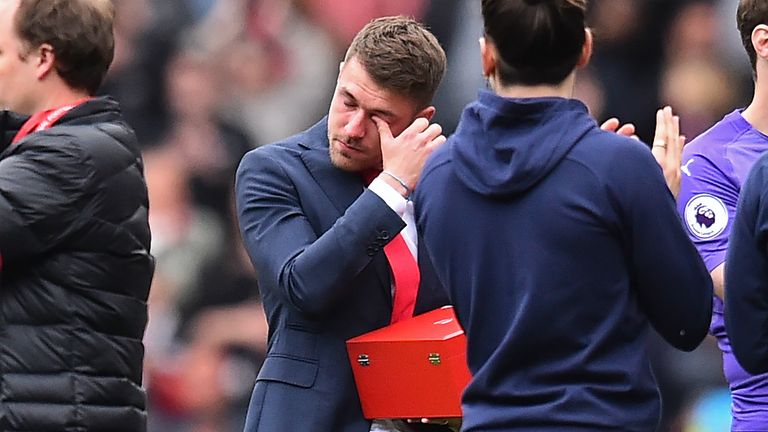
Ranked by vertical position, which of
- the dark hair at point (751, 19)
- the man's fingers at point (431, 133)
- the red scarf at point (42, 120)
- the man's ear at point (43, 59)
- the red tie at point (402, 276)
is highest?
the man's ear at point (43, 59)

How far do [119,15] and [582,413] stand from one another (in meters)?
4.14

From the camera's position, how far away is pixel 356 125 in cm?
380

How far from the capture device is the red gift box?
143 inches

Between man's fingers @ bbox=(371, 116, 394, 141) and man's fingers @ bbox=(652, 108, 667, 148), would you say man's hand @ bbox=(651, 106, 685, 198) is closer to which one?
man's fingers @ bbox=(652, 108, 667, 148)

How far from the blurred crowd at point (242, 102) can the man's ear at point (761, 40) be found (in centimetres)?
233

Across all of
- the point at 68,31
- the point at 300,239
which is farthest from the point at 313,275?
the point at 68,31

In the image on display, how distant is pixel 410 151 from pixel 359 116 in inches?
7.3

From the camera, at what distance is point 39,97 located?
154 inches

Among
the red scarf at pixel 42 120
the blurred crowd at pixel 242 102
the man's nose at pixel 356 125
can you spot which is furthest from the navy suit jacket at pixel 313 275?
the blurred crowd at pixel 242 102

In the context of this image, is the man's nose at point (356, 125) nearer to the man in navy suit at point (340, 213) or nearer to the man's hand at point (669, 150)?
the man in navy suit at point (340, 213)

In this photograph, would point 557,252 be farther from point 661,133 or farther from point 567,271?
point 661,133

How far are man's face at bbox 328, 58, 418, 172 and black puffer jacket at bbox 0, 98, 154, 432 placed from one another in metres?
0.50

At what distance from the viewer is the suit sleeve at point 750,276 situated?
322cm

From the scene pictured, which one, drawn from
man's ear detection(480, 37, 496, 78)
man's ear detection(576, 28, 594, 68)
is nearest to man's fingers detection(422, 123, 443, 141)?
man's ear detection(480, 37, 496, 78)
